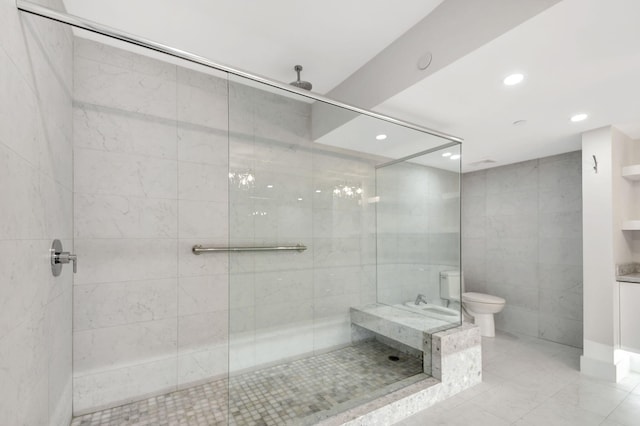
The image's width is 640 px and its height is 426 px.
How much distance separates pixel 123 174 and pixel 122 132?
0.29 m

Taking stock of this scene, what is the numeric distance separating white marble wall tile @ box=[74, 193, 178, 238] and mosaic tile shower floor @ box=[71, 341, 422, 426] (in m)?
1.14

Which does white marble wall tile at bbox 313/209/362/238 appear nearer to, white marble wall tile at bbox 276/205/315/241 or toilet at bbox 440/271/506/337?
white marble wall tile at bbox 276/205/315/241

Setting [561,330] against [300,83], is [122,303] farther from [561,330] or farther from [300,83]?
[561,330]

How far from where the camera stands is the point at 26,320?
1148 millimetres

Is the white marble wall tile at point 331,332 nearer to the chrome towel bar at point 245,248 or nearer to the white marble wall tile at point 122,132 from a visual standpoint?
the chrome towel bar at point 245,248

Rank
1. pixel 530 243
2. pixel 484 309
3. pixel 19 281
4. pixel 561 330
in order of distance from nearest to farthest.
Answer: pixel 19 281 < pixel 561 330 < pixel 484 309 < pixel 530 243

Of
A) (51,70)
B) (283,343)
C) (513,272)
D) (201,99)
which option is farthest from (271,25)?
(513,272)

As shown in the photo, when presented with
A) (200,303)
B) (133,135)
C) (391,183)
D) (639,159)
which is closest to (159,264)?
(200,303)

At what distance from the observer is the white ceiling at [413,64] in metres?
1.41

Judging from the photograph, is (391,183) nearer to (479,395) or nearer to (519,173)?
(479,395)

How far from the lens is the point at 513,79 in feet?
5.80

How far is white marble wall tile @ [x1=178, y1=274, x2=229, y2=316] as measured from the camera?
2.26m


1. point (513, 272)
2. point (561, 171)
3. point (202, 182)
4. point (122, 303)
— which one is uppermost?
point (561, 171)

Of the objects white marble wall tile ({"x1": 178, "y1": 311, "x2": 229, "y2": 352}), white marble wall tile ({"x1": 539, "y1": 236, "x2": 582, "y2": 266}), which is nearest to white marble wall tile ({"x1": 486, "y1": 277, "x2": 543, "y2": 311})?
white marble wall tile ({"x1": 539, "y1": 236, "x2": 582, "y2": 266})
